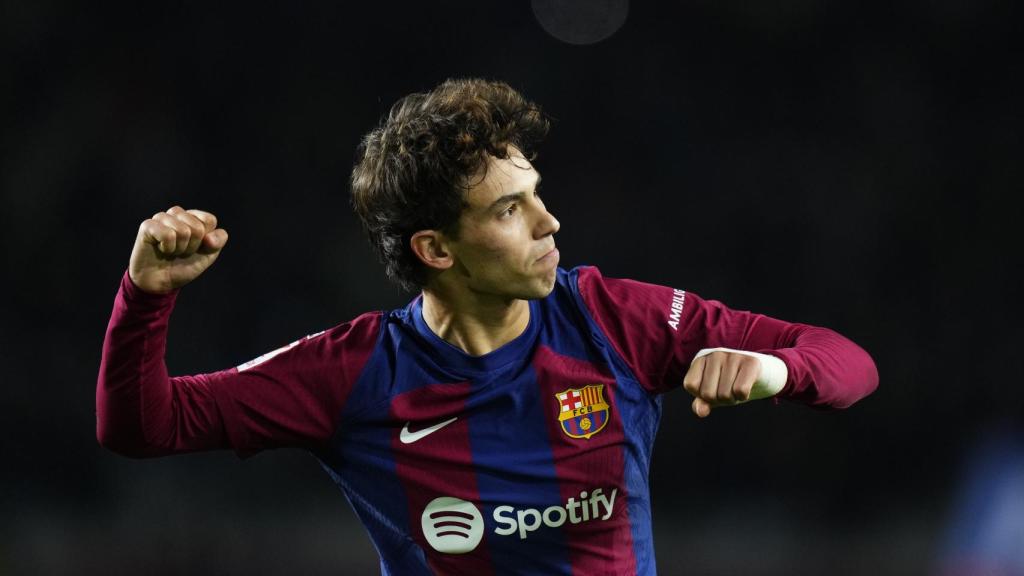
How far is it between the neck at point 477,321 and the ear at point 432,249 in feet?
0.23

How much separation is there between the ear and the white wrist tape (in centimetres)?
61

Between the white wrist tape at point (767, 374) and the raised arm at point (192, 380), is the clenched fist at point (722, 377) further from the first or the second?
the raised arm at point (192, 380)

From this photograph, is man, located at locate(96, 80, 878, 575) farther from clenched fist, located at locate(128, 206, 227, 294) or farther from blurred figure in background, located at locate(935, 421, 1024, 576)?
blurred figure in background, located at locate(935, 421, 1024, 576)

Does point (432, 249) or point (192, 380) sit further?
point (432, 249)

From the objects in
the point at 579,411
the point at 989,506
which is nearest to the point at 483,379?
the point at 579,411

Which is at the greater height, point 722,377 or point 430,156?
point 430,156

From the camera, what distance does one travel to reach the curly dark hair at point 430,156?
2.08 metres

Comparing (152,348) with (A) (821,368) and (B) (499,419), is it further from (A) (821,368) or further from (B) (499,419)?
(A) (821,368)

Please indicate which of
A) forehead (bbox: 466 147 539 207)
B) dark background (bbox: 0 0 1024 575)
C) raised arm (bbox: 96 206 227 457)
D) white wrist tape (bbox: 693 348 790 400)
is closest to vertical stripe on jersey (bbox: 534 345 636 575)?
forehead (bbox: 466 147 539 207)

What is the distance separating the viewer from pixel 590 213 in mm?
4543

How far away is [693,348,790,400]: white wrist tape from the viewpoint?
5.51 ft

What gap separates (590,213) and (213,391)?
2708 millimetres

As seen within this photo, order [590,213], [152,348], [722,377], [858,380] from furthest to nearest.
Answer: [590,213], [858,380], [152,348], [722,377]

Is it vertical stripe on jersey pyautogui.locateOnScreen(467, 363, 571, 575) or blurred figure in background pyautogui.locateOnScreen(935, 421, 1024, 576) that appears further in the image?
blurred figure in background pyautogui.locateOnScreen(935, 421, 1024, 576)
